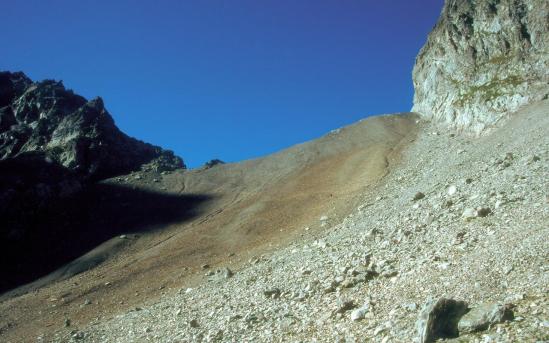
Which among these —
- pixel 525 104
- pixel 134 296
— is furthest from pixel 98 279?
pixel 525 104

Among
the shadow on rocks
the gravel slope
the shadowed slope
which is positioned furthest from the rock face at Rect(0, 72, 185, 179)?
the gravel slope

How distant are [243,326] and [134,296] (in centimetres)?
1667

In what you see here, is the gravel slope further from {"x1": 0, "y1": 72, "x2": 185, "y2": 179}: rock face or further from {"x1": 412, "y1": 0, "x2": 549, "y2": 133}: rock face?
{"x1": 0, "y1": 72, "x2": 185, "y2": 179}: rock face

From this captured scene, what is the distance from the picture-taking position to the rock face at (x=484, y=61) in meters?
44.2

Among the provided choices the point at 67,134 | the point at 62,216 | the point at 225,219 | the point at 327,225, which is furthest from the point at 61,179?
the point at 327,225

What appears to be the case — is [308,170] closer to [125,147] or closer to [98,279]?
[98,279]

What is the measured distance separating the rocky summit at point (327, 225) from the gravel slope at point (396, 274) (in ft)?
0.28

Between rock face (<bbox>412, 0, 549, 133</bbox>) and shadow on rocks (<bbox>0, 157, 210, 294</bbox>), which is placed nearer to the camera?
Result: rock face (<bbox>412, 0, 549, 133</bbox>)

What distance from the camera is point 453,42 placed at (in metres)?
61.7

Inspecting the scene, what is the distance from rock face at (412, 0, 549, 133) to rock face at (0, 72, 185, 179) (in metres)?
44.8

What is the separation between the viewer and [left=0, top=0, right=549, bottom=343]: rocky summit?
46.5 feet

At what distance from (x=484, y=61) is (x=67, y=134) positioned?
2726 inches

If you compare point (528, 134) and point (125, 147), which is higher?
point (125, 147)

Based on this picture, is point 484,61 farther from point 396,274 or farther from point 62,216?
point 62,216
